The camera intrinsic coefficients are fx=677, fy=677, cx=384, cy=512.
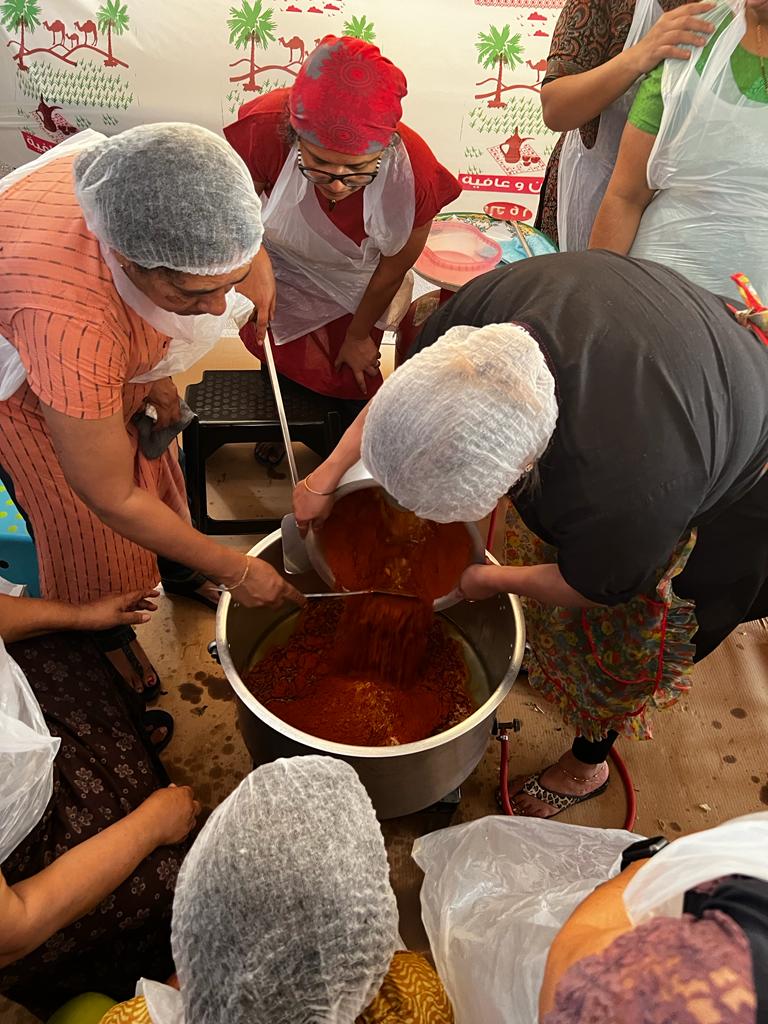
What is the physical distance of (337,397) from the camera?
5.92ft

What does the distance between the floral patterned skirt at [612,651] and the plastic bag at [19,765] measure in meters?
0.80

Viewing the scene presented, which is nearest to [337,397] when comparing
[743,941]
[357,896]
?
[357,896]

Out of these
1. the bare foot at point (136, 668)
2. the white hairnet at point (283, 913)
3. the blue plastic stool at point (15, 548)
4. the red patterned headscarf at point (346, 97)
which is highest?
the red patterned headscarf at point (346, 97)

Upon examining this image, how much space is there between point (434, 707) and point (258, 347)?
1.00m

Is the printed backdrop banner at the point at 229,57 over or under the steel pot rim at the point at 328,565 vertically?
over

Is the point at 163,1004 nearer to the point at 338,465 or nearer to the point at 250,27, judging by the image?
the point at 338,465

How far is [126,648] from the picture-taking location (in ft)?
4.75

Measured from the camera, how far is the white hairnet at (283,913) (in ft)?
1.60

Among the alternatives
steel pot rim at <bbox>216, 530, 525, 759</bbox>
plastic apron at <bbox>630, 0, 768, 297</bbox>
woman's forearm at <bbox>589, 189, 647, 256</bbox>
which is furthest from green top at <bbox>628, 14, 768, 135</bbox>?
steel pot rim at <bbox>216, 530, 525, 759</bbox>

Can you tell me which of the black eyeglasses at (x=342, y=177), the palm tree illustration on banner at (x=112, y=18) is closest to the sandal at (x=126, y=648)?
the black eyeglasses at (x=342, y=177)

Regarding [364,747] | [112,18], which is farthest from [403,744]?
[112,18]

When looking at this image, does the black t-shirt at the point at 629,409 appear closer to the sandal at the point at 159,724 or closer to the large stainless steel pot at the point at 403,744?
the large stainless steel pot at the point at 403,744

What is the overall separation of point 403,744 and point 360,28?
7.04 ft

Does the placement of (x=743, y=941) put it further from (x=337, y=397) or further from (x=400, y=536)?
(x=337, y=397)
